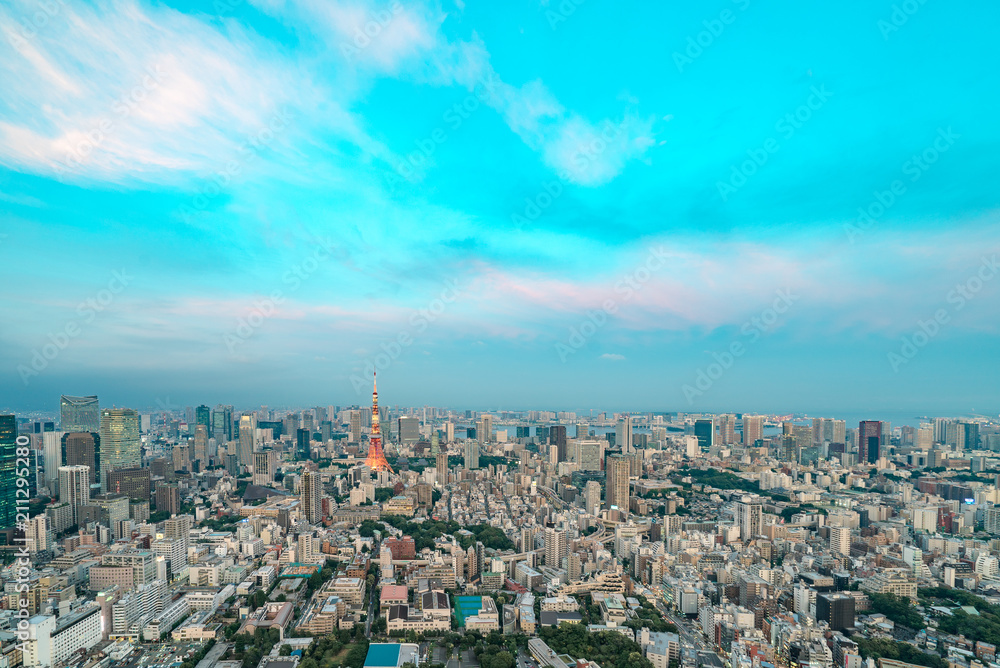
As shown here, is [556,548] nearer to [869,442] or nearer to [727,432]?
[869,442]

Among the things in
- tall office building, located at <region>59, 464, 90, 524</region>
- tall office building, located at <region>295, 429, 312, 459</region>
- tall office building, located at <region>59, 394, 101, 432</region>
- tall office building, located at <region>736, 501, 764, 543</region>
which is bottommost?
tall office building, located at <region>295, 429, 312, 459</region>

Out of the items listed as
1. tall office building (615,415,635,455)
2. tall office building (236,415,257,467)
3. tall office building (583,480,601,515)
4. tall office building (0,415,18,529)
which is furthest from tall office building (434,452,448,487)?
tall office building (0,415,18,529)

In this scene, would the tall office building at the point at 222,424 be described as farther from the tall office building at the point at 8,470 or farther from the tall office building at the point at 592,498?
the tall office building at the point at 592,498

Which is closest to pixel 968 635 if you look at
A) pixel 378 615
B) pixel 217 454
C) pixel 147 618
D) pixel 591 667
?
pixel 591 667

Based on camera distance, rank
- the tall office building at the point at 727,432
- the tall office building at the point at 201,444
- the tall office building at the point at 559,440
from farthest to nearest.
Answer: the tall office building at the point at 727,432, the tall office building at the point at 559,440, the tall office building at the point at 201,444

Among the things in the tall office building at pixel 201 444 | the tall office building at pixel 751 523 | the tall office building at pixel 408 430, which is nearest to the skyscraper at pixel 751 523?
the tall office building at pixel 751 523

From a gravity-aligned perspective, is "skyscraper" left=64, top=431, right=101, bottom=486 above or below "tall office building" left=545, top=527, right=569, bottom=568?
above

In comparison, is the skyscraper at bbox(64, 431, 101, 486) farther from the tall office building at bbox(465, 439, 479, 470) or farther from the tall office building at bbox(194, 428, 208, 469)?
the tall office building at bbox(465, 439, 479, 470)

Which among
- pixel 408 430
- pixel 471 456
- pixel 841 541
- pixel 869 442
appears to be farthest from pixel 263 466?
pixel 869 442
